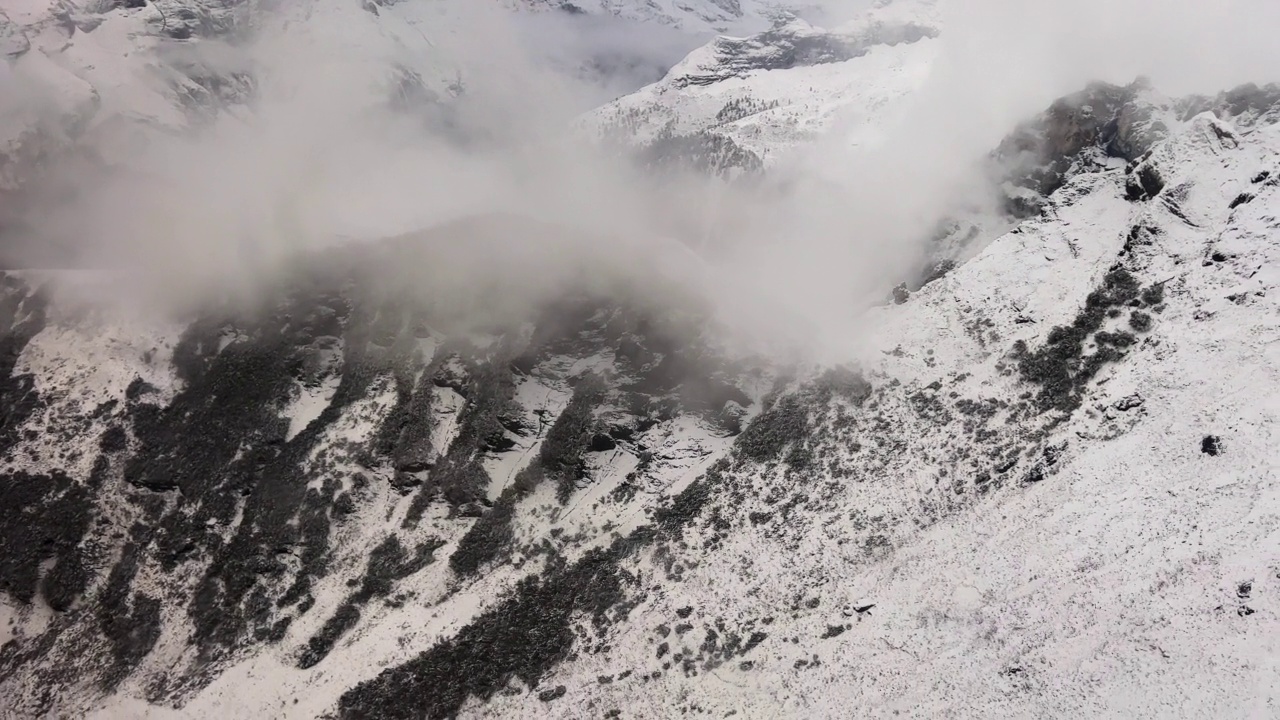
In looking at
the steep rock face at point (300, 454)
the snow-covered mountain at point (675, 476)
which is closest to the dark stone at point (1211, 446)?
the snow-covered mountain at point (675, 476)

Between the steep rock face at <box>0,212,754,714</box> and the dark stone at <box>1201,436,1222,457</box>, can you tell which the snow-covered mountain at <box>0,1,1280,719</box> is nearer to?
the dark stone at <box>1201,436,1222,457</box>

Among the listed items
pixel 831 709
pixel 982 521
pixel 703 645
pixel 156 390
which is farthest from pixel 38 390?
pixel 982 521

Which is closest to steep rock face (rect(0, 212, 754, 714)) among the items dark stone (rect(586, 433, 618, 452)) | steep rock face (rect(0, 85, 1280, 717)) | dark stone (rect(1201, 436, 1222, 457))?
dark stone (rect(586, 433, 618, 452))

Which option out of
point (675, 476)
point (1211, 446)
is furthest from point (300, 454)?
point (1211, 446)

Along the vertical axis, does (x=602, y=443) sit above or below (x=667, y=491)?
below

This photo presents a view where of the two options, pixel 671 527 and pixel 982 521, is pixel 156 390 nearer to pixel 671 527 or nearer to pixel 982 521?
pixel 671 527

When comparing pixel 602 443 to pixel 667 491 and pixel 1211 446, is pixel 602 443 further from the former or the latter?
pixel 1211 446

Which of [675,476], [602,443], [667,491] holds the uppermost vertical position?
[675,476]

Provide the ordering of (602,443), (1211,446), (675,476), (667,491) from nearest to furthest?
1. (1211,446)
2. (667,491)
3. (675,476)
4. (602,443)

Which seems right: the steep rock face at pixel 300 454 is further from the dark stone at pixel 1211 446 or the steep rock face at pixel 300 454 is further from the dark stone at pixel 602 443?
the dark stone at pixel 1211 446
